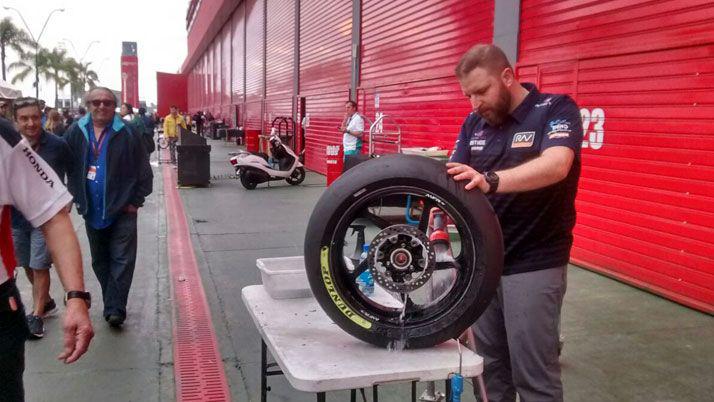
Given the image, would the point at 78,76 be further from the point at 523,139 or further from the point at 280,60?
the point at 523,139

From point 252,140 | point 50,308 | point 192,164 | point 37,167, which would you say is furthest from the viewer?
point 252,140

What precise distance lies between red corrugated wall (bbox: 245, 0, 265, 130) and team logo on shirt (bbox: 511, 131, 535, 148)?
2436 cm

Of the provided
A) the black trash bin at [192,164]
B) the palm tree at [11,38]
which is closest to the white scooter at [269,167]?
the black trash bin at [192,164]

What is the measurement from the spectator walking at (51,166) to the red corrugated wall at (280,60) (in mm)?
16088

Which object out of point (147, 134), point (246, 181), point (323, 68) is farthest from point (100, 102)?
point (323, 68)

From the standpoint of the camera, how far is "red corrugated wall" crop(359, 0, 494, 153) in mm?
9328

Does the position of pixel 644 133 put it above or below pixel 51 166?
above

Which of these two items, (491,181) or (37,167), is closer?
(37,167)

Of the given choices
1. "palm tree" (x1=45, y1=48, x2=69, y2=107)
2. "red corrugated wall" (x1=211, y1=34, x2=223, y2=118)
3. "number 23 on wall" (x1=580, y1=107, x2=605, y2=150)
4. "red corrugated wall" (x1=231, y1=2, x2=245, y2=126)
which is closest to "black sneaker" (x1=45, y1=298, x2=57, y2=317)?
"number 23 on wall" (x1=580, y1=107, x2=605, y2=150)

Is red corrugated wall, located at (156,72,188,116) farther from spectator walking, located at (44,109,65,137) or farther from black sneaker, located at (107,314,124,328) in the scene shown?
black sneaker, located at (107,314,124,328)

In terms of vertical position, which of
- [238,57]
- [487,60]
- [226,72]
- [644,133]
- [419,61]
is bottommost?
[644,133]

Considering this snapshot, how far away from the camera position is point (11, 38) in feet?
173

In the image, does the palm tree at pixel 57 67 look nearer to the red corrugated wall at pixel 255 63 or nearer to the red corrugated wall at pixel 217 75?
the red corrugated wall at pixel 217 75

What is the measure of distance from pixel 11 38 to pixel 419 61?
2072 inches
